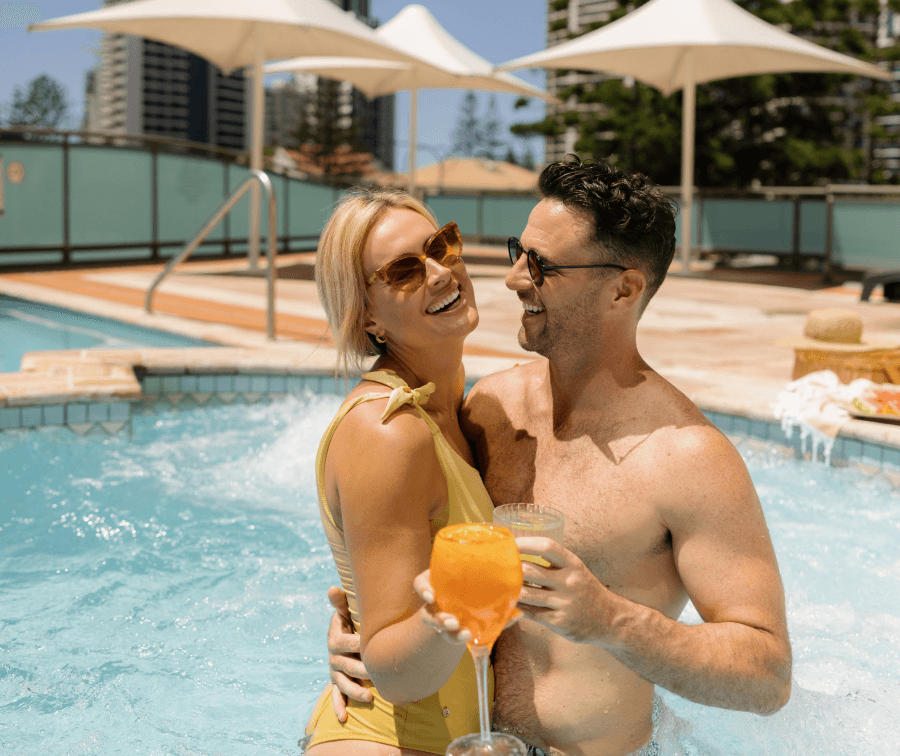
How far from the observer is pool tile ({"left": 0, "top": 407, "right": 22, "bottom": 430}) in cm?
511

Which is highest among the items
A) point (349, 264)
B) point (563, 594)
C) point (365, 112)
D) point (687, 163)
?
point (365, 112)

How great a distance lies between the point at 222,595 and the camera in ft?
13.8

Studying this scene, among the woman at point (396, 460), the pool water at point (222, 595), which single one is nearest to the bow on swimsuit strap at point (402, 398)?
the woman at point (396, 460)

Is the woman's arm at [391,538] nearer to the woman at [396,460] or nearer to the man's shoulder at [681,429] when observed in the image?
the woman at [396,460]

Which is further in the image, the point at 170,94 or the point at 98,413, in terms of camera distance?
the point at 170,94

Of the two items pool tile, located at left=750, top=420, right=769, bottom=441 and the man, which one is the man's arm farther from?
pool tile, located at left=750, top=420, right=769, bottom=441

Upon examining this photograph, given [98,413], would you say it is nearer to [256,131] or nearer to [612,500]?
[612,500]

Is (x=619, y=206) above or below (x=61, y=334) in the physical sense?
above

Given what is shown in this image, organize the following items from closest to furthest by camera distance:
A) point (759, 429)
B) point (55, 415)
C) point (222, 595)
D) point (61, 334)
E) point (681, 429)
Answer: point (681, 429), point (222, 595), point (759, 429), point (55, 415), point (61, 334)

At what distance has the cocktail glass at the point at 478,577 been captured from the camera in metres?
1.20

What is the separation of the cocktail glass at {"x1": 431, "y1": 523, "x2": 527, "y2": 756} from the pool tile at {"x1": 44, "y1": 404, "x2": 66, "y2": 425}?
14.8 feet

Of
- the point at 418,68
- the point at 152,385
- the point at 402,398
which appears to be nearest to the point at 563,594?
the point at 402,398

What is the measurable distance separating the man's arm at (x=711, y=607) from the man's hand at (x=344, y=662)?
568 millimetres

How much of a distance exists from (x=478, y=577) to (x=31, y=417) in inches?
181
